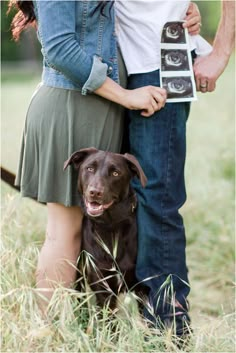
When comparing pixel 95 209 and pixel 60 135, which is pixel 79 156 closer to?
pixel 60 135

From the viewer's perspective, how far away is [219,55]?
3428 millimetres

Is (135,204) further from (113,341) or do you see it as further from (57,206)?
(113,341)

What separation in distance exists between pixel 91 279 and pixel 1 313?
1.70 feet

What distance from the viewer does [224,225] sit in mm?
5449

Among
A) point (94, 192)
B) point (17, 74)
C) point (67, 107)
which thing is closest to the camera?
point (94, 192)

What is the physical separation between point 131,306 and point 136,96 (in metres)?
1.02

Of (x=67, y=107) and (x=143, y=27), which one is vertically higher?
(x=143, y=27)

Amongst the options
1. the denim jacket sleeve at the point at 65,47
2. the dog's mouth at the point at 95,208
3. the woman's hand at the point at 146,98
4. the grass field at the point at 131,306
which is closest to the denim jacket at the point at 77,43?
the denim jacket sleeve at the point at 65,47

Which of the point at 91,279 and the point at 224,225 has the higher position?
the point at 91,279

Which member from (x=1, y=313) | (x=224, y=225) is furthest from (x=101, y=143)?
(x=224, y=225)

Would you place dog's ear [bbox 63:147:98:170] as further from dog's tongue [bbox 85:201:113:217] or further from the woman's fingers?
the woman's fingers

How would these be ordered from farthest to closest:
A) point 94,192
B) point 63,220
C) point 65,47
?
point 63,220 < point 94,192 < point 65,47

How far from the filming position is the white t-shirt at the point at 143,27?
322 centimetres

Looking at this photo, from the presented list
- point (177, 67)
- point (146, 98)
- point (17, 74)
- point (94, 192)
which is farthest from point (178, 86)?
point (17, 74)
